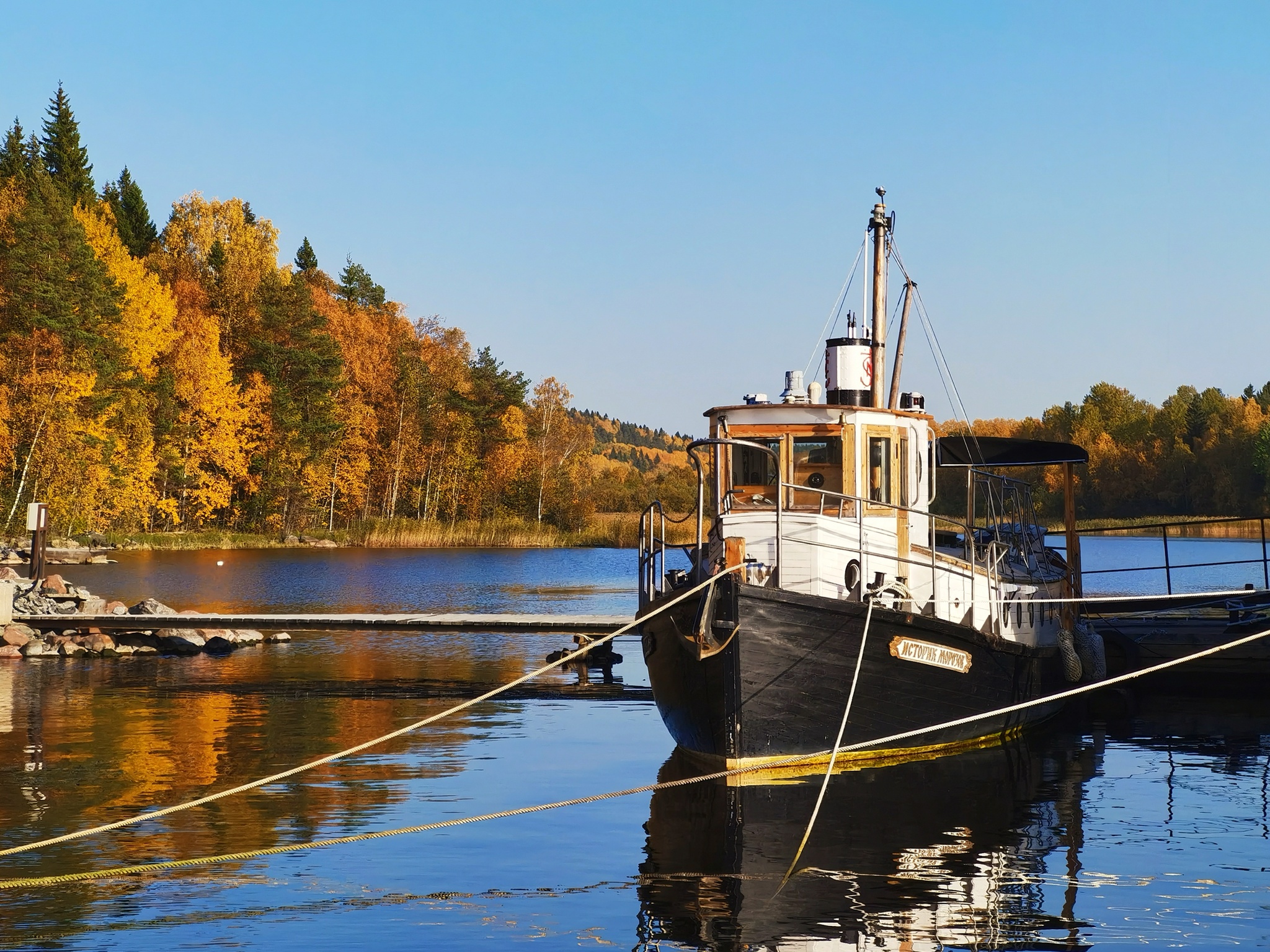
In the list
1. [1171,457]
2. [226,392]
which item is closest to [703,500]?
[226,392]

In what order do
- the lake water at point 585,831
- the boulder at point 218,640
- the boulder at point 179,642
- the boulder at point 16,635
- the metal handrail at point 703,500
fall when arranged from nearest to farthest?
1. the lake water at point 585,831
2. the metal handrail at point 703,500
3. the boulder at point 16,635
4. the boulder at point 179,642
5. the boulder at point 218,640

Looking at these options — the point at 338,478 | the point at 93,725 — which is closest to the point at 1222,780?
the point at 93,725

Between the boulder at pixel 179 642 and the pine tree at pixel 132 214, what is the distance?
6299cm

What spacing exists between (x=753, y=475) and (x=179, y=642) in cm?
1593

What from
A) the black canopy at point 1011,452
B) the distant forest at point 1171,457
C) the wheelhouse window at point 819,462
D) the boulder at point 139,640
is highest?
the distant forest at point 1171,457

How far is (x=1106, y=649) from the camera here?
74.9ft

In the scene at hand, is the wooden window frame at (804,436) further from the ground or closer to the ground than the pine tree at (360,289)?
closer to the ground

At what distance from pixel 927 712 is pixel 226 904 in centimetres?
812

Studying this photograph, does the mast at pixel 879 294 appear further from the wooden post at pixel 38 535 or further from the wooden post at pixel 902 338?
the wooden post at pixel 38 535

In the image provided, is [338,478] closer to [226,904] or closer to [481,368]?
[481,368]

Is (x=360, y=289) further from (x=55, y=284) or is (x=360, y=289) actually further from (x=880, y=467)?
(x=880, y=467)

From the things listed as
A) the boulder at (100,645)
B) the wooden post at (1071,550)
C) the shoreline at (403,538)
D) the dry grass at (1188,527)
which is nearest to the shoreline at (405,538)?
the shoreline at (403,538)

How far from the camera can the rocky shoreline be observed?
83.9 ft

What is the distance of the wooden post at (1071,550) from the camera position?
67.4ft
